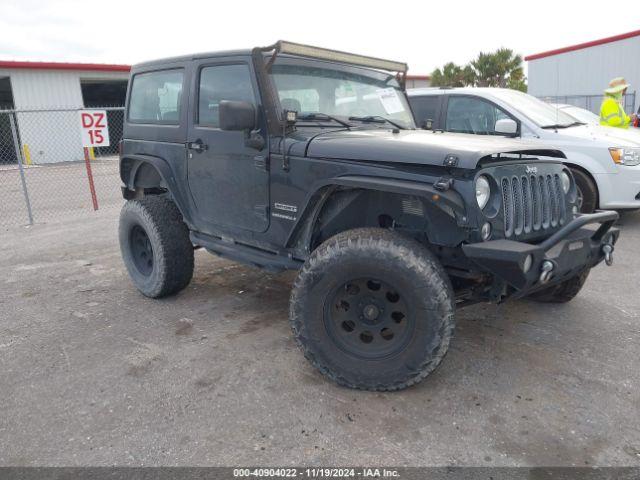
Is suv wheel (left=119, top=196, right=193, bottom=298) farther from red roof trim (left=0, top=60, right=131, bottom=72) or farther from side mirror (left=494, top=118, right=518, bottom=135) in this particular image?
red roof trim (left=0, top=60, right=131, bottom=72)

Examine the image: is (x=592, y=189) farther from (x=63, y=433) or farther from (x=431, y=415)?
(x=63, y=433)

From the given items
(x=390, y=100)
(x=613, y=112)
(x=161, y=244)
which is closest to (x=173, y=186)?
(x=161, y=244)

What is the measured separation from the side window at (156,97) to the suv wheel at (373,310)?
203 centimetres

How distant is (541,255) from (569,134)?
4.45 metres

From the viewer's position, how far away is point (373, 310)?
2.94 meters

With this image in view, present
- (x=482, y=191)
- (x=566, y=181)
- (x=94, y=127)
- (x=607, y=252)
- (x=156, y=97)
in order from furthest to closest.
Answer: (x=94, y=127), (x=156, y=97), (x=566, y=181), (x=607, y=252), (x=482, y=191)

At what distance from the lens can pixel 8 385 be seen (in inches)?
126

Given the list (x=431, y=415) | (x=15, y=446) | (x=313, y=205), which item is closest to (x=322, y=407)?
(x=431, y=415)

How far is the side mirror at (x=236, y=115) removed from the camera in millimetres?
3203

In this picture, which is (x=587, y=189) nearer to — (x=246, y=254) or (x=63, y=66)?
(x=246, y=254)

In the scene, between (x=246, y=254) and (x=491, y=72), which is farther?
(x=491, y=72)

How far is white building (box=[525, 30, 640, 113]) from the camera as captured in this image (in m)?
19.4

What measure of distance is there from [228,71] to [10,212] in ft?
26.3

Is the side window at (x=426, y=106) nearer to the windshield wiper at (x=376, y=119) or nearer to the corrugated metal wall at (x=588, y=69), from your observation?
the windshield wiper at (x=376, y=119)
